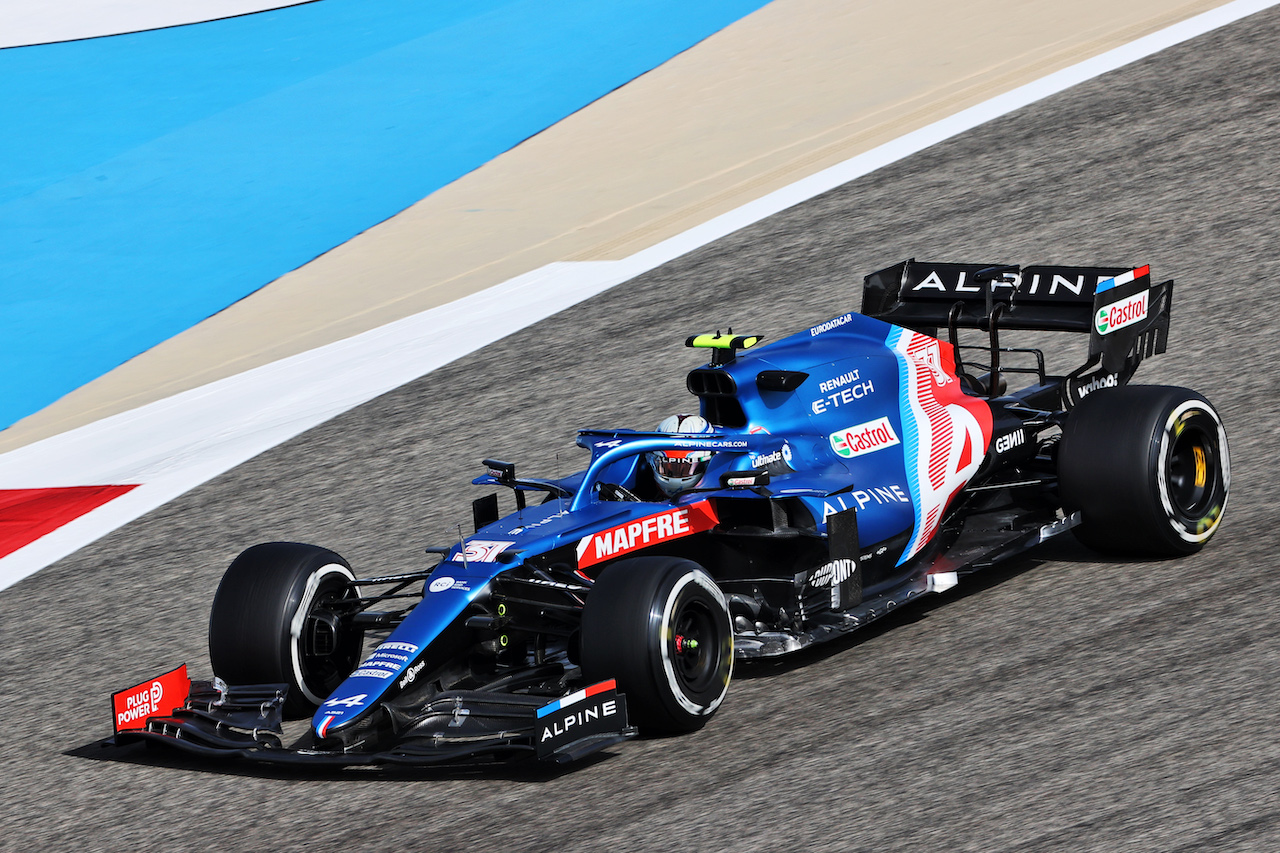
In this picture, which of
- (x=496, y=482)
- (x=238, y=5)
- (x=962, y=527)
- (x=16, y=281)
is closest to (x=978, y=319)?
(x=962, y=527)

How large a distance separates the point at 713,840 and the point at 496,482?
250 cm

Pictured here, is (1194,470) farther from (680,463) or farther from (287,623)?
(287,623)

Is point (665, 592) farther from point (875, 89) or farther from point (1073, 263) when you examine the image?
point (875, 89)

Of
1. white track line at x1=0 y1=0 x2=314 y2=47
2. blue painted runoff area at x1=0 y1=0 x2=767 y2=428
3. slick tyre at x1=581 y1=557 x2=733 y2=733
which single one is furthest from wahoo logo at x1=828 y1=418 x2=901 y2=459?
white track line at x1=0 y1=0 x2=314 y2=47

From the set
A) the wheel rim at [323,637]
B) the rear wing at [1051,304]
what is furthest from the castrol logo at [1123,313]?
the wheel rim at [323,637]

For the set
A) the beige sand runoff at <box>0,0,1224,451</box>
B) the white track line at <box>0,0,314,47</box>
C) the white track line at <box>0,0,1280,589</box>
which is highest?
the white track line at <box>0,0,314,47</box>

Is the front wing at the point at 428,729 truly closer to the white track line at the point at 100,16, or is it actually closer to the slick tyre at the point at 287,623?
the slick tyre at the point at 287,623

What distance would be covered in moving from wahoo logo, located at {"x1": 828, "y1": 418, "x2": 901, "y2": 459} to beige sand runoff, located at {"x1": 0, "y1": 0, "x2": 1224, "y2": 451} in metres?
7.42

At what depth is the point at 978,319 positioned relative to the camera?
332 inches

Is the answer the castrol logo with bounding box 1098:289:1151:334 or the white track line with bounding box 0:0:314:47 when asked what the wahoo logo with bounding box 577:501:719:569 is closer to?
the castrol logo with bounding box 1098:289:1151:334

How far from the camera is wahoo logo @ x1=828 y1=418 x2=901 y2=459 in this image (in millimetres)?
7102

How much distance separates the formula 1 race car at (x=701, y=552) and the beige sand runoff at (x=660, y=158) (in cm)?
704

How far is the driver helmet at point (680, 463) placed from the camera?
6.93 m

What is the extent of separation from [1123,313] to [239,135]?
13077 millimetres
